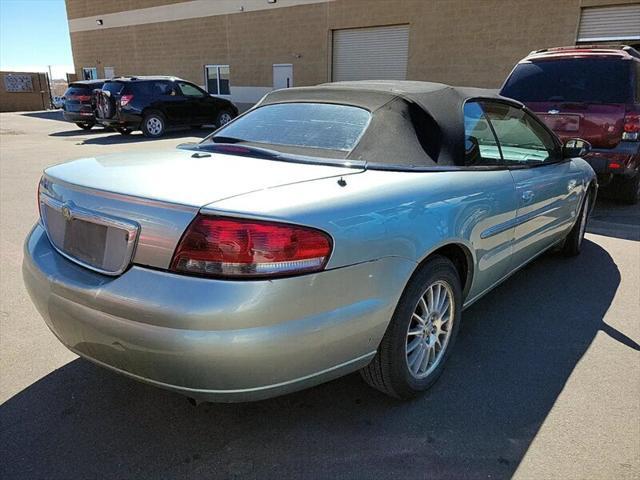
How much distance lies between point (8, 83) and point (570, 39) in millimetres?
30459

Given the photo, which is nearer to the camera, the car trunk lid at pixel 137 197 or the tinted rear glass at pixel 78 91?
the car trunk lid at pixel 137 197

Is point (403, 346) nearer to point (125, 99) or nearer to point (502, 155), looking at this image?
point (502, 155)

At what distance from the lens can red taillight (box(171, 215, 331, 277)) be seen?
1812 millimetres

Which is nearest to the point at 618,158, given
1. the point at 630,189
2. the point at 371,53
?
the point at 630,189

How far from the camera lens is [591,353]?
309cm

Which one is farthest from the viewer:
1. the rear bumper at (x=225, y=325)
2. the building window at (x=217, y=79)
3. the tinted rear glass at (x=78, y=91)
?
the building window at (x=217, y=79)

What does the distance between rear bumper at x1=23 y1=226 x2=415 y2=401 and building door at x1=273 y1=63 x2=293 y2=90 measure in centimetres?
1839

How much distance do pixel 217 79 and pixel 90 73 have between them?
39.8 feet

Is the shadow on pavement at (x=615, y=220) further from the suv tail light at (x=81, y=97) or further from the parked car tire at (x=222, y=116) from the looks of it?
the suv tail light at (x=81, y=97)

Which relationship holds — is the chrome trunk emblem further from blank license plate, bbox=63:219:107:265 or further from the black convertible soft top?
the black convertible soft top

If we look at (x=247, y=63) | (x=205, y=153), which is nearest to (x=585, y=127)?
(x=205, y=153)

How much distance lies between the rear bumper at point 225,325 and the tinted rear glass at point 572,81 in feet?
18.4

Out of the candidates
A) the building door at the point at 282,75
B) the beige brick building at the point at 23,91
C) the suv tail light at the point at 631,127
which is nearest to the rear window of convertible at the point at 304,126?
the suv tail light at the point at 631,127

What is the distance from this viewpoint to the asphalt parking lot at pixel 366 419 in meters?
2.12
